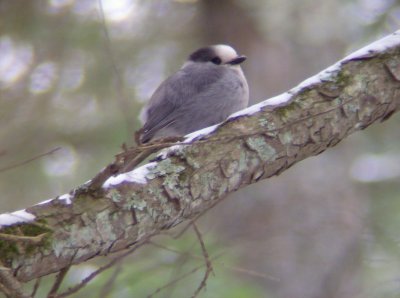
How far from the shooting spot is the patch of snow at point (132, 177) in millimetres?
2311

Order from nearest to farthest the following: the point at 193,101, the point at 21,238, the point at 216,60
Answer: the point at 21,238 → the point at 193,101 → the point at 216,60

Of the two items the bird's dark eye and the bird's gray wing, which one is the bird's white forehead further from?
the bird's gray wing

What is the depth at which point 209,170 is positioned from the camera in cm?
248

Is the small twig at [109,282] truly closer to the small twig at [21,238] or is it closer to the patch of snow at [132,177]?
the patch of snow at [132,177]

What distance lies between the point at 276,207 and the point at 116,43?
187cm

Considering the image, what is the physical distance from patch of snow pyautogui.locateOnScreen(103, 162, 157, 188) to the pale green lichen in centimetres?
36

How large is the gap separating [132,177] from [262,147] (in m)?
0.50

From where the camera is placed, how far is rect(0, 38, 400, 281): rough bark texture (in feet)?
6.97

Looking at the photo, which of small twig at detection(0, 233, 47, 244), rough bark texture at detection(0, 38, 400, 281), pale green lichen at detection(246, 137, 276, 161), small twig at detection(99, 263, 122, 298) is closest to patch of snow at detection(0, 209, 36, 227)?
rough bark texture at detection(0, 38, 400, 281)

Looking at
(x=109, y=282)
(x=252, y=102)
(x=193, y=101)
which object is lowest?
(x=252, y=102)

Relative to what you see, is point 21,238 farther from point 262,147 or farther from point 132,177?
point 262,147

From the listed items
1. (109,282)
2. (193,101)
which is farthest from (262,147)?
(193,101)

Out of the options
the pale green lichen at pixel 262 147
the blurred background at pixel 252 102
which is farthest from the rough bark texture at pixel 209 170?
the blurred background at pixel 252 102

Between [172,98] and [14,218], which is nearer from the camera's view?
[14,218]
